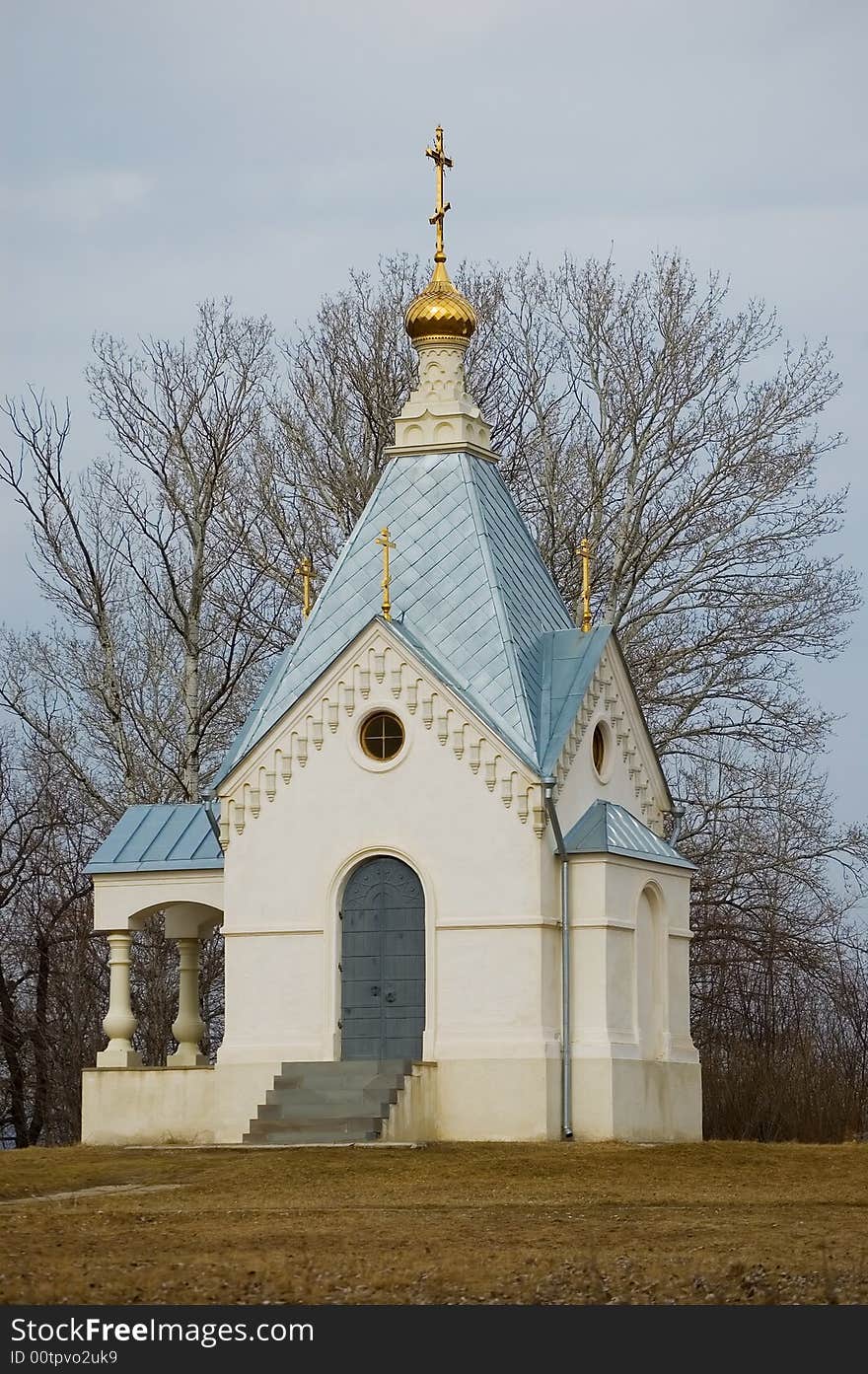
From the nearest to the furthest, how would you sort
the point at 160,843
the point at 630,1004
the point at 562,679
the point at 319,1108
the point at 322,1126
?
the point at 322,1126 < the point at 319,1108 < the point at 630,1004 < the point at 562,679 < the point at 160,843

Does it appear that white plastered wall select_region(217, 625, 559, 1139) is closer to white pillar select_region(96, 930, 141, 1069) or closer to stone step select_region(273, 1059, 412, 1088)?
stone step select_region(273, 1059, 412, 1088)

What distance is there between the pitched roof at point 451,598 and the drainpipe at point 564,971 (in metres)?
0.47

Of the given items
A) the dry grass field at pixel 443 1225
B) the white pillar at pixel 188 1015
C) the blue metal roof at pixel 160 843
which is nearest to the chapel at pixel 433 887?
the blue metal roof at pixel 160 843

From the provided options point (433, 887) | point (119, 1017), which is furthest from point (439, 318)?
point (119, 1017)

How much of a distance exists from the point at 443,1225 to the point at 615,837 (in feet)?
33.6

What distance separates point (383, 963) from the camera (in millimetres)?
24453

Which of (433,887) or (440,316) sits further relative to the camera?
(440,316)

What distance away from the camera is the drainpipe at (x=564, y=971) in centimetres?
2373

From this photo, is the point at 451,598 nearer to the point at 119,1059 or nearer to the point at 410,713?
the point at 410,713

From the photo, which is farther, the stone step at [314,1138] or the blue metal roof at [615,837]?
the blue metal roof at [615,837]

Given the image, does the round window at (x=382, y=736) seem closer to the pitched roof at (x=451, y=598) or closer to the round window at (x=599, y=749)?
the pitched roof at (x=451, y=598)

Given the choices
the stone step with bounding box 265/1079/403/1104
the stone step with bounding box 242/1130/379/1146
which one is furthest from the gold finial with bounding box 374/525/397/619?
the stone step with bounding box 242/1130/379/1146

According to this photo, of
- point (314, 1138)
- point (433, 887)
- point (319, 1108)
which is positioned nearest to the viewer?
point (314, 1138)

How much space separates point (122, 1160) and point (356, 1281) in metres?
10.6
